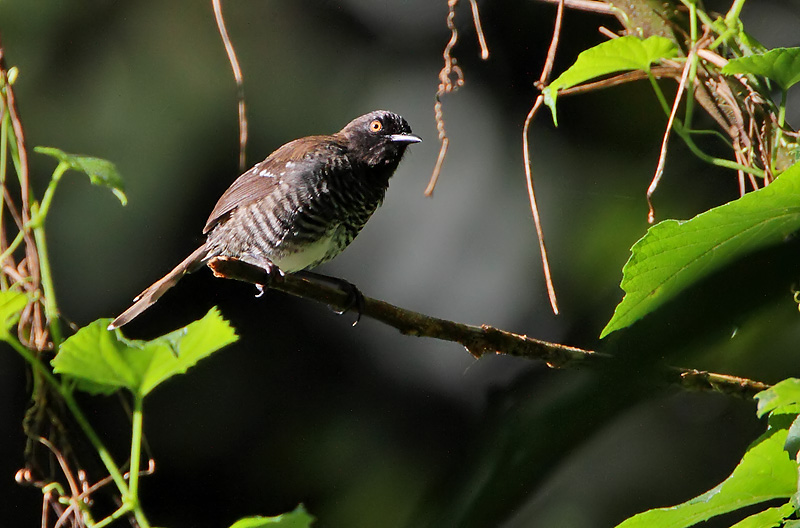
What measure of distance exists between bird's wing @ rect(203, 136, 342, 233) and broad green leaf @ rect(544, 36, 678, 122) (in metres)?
1.58

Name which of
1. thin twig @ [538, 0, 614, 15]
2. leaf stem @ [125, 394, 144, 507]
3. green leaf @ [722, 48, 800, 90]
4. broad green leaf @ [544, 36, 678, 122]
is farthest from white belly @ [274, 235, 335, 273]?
green leaf @ [722, 48, 800, 90]

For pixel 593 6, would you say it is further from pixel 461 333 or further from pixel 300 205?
pixel 300 205

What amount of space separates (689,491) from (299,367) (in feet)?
6.96

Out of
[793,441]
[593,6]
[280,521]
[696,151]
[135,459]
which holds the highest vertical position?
[593,6]

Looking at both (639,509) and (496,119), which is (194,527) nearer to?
(639,509)

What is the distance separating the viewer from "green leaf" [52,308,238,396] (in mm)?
1758

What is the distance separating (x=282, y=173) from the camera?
3539mm

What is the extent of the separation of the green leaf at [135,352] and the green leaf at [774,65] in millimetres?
1246

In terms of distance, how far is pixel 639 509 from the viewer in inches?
173

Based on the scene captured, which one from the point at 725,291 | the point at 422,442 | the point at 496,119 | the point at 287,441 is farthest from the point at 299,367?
the point at 725,291

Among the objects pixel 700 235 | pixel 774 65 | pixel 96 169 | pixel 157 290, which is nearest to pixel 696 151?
pixel 774 65

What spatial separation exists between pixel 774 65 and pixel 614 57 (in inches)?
14.4

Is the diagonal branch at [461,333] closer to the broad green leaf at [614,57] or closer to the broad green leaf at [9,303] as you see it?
the broad green leaf at [9,303]

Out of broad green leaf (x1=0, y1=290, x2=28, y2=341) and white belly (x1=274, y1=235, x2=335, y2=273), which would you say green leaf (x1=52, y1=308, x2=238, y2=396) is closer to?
broad green leaf (x1=0, y1=290, x2=28, y2=341)
